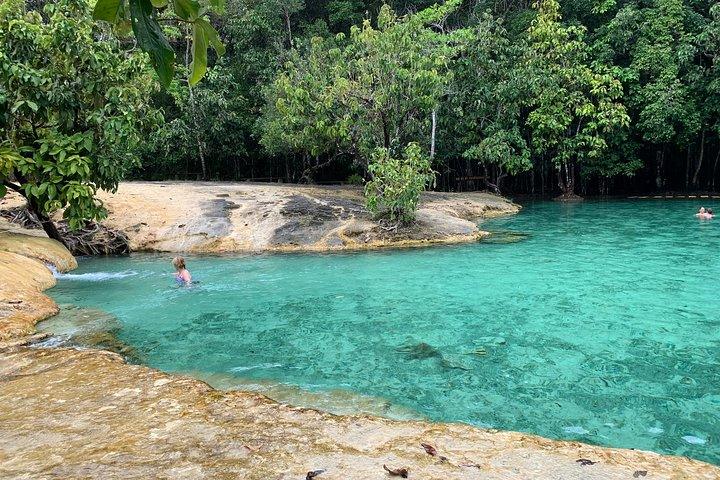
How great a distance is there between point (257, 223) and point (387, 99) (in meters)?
5.94

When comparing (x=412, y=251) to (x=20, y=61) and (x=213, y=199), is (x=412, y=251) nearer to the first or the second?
(x=213, y=199)

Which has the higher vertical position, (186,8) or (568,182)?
(186,8)

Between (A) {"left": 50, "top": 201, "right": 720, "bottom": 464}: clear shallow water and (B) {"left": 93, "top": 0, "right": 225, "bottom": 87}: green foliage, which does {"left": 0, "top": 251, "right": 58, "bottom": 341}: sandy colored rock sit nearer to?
(A) {"left": 50, "top": 201, "right": 720, "bottom": 464}: clear shallow water

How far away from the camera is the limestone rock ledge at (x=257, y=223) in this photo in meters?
15.0

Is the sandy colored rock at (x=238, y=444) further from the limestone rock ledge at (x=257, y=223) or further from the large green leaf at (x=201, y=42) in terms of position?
the limestone rock ledge at (x=257, y=223)

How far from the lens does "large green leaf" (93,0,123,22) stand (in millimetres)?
1330

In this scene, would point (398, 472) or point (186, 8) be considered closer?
point (186, 8)

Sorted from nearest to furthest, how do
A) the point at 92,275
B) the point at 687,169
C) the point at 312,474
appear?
the point at 312,474 < the point at 92,275 < the point at 687,169

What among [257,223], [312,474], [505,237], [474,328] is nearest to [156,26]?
[312,474]

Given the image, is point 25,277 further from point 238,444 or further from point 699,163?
Result: point 699,163

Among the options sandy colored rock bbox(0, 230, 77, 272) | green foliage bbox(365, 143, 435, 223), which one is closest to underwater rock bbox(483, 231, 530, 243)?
green foliage bbox(365, 143, 435, 223)

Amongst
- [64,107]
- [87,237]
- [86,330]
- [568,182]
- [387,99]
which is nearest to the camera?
[86,330]

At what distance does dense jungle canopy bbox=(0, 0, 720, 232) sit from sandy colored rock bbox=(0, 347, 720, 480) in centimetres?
566

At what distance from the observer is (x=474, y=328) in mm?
7418
